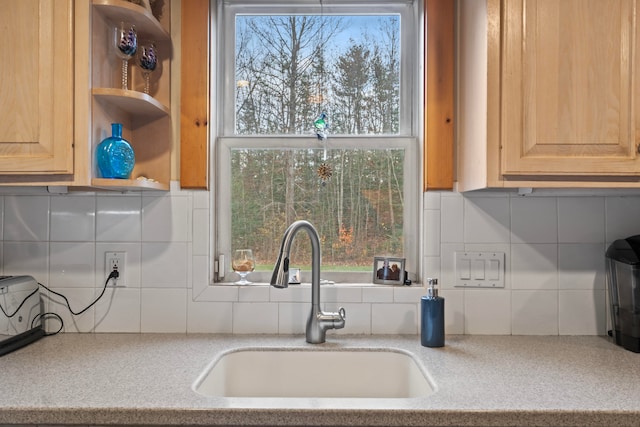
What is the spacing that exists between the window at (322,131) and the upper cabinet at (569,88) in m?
0.46

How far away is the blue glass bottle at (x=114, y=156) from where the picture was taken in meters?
1.34

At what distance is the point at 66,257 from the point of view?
162cm

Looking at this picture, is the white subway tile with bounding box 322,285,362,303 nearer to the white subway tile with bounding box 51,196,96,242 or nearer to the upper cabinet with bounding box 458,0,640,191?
the upper cabinet with bounding box 458,0,640,191

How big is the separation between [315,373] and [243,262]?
449 millimetres

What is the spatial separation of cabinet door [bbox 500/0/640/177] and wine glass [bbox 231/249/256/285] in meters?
0.87

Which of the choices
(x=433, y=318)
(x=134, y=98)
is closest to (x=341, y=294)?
(x=433, y=318)

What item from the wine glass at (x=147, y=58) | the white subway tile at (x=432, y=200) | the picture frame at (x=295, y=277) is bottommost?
the picture frame at (x=295, y=277)

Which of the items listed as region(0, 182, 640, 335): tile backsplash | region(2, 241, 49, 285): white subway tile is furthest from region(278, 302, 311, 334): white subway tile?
region(2, 241, 49, 285): white subway tile

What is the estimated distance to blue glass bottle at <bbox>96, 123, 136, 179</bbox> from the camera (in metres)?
1.34

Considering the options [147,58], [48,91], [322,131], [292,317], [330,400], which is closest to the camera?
[330,400]

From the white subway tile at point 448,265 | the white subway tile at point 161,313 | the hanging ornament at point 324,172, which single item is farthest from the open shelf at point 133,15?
the white subway tile at point 448,265

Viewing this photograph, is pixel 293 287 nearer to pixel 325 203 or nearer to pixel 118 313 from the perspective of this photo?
pixel 325 203

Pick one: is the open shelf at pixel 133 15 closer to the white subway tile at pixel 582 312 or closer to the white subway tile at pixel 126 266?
the white subway tile at pixel 126 266

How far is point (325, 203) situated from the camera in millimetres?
1749
